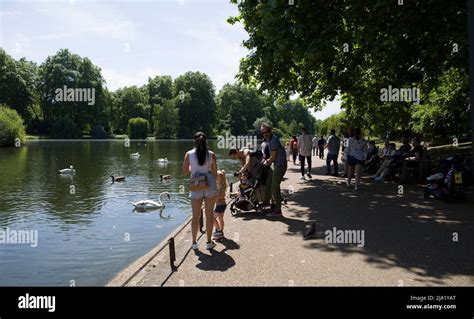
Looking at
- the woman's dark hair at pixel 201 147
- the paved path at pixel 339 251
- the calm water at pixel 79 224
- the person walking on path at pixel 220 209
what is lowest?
the calm water at pixel 79 224

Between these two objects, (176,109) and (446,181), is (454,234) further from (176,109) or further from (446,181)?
(176,109)

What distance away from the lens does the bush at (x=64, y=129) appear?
284 ft

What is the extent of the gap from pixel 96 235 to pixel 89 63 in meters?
90.0

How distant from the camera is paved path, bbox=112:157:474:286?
5516 mm

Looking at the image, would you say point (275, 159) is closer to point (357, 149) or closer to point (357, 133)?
point (357, 149)

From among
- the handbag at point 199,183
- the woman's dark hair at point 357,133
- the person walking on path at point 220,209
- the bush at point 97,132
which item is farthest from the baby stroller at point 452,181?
the bush at point 97,132

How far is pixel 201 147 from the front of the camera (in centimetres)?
678

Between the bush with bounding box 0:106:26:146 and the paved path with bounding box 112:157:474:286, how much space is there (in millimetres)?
56538

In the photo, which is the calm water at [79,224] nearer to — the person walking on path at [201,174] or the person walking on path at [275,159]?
the person walking on path at [201,174]

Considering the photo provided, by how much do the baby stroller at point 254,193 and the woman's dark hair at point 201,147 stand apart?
325 cm

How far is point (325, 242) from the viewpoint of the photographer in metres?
7.27

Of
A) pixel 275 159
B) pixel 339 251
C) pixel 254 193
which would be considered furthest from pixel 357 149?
pixel 339 251

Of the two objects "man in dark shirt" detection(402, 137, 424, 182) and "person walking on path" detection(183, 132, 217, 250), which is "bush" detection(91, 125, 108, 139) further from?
"person walking on path" detection(183, 132, 217, 250)
